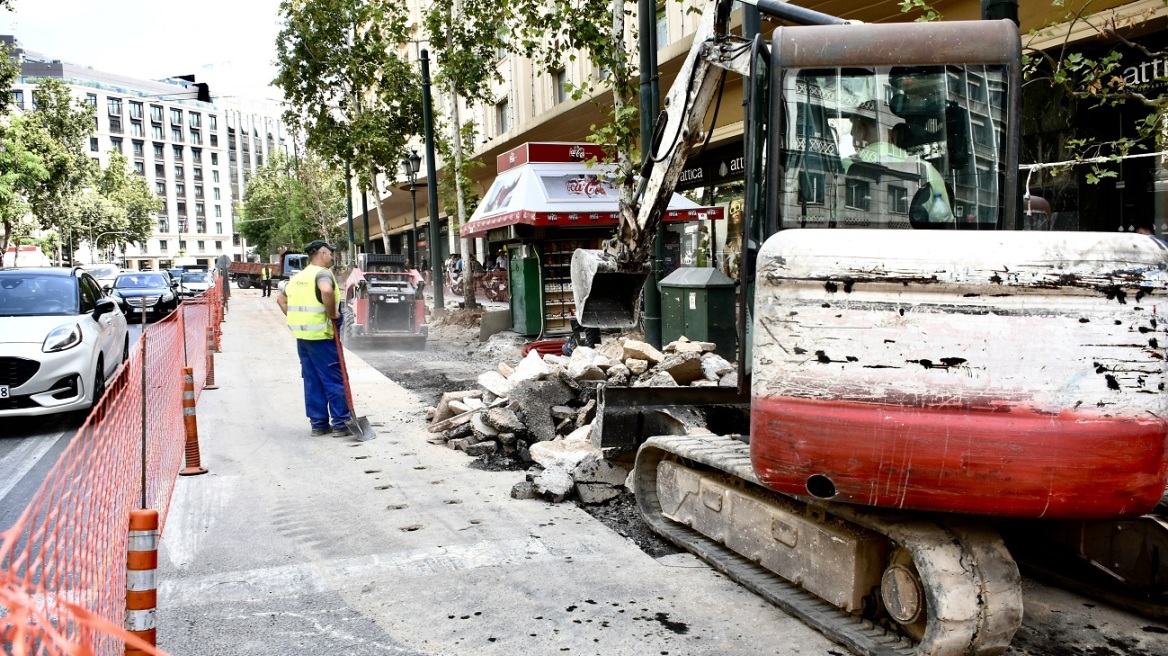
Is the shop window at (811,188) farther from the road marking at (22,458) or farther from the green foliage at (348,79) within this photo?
the green foliage at (348,79)

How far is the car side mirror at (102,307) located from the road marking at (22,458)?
144cm

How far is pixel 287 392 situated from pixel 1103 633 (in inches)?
375

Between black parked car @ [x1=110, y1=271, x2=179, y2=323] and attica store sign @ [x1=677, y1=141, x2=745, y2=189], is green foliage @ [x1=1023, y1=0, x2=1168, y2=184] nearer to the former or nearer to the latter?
attica store sign @ [x1=677, y1=141, x2=745, y2=189]

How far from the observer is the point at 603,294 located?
1014 centimetres

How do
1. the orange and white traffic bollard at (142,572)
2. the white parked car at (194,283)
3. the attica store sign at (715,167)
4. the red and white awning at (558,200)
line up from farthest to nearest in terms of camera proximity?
1. the white parked car at (194,283)
2. the attica store sign at (715,167)
3. the red and white awning at (558,200)
4. the orange and white traffic bollard at (142,572)

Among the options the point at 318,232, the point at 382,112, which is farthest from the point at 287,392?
the point at 318,232

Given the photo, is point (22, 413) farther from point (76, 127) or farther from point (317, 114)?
point (76, 127)

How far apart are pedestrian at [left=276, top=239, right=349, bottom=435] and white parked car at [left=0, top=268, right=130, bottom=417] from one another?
2.17 metres

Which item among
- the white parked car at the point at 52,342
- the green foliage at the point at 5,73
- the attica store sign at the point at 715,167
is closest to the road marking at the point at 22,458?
the white parked car at the point at 52,342

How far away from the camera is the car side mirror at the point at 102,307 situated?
382 inches

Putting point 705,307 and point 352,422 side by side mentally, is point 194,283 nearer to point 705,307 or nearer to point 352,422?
point 705,307

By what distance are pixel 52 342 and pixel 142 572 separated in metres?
6.85

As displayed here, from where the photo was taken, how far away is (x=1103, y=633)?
4.11 meters

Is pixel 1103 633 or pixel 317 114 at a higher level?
pixel 317 114
